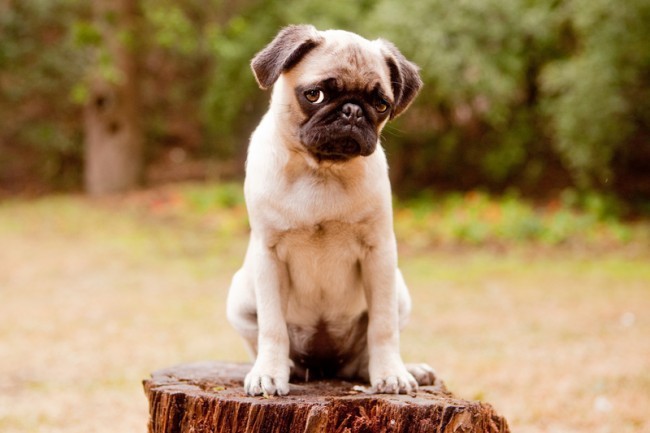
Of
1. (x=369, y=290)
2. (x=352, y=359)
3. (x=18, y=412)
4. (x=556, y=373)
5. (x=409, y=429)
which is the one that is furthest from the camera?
(x=556, y=373)

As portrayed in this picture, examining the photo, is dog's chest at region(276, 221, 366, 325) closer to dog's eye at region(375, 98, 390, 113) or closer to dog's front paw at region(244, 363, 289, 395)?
dog's front paw at region(244, 363, 289, 395)

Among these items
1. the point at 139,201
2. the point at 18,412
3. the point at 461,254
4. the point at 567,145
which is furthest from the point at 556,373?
the point at 139,201

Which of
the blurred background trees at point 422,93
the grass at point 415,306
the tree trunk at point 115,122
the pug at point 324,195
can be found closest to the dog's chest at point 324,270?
the pug at point 324,195

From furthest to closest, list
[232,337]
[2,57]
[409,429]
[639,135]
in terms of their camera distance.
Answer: [2,57], [639,135], [232,337], [409,429]

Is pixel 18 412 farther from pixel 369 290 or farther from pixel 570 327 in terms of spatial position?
pixel 570 327

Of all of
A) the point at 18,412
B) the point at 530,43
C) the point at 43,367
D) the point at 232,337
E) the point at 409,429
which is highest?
the point at 530,43

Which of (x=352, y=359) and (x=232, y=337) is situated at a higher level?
(x=232, y=337)

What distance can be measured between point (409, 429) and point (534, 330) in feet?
22.3

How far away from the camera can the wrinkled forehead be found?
425 centimetres

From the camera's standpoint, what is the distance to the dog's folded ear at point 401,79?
4.57m

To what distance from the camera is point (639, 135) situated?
17266mm

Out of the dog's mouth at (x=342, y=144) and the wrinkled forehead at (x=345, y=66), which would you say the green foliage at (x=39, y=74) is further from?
the dog's mouth at (x=342, y=144)

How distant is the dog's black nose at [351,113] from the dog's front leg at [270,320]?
87 cm

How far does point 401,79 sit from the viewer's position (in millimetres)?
4582
